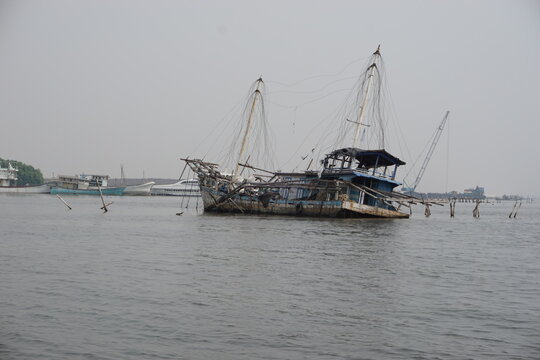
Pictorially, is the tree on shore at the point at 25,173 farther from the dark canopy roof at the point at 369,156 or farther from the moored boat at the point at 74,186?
the dark canopy roof at the point at 369,156

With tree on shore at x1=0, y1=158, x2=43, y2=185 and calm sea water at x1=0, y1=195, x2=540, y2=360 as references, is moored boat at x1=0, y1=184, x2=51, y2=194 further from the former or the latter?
calm sea water at x1=0, y1=195, x2=540, y2=360

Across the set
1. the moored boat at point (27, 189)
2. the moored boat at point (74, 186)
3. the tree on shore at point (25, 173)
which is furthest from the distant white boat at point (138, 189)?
the tree on shore at point (25, 173)

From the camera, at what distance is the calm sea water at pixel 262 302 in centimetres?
1198

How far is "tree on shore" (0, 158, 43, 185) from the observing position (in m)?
188

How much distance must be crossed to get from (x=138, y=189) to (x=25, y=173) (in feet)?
162

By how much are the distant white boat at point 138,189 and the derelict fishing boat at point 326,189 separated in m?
110

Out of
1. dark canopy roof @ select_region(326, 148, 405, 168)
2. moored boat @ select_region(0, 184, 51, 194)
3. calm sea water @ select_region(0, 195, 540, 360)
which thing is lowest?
calm sea water @ select_region(0, 195, 540, 360)

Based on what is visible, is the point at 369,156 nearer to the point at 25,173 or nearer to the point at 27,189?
the point at 27,189


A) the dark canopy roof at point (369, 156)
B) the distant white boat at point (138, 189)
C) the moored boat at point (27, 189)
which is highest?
the dark canopy roof at point (369, 156)

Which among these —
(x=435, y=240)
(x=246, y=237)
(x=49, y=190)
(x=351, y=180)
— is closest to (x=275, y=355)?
(x=246, y=237)

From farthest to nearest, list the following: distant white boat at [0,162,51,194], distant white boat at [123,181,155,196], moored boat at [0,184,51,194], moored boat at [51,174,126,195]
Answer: distant white boat at [123,181,155,196] → distant white boat at [0,162,51,194] → moored boat at [0,184,51,194] → moored boat at [51,174,126,195]

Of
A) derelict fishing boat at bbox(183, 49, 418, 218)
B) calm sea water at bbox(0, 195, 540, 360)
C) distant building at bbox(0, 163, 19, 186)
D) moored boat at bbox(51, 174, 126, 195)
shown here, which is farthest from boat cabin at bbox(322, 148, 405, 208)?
distant building at bbox(0, 163, 19, 186)

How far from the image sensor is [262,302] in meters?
15.9

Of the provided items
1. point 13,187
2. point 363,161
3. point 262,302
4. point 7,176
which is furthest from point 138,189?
point 262,302
